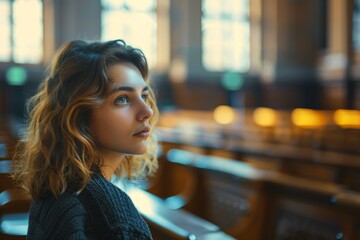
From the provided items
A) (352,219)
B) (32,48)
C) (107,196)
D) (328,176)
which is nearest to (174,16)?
(32,48)

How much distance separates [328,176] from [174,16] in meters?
9.71

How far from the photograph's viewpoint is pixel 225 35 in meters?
13.3

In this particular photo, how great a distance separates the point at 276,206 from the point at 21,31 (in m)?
10.3

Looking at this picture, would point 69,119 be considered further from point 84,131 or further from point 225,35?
point 225,35

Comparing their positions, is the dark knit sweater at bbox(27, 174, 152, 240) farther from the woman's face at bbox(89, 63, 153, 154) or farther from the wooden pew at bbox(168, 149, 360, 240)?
the wooden pew at bbox(168, 149, 360, 240)

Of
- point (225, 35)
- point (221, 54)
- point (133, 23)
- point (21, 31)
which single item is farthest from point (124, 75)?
point (225, 35)

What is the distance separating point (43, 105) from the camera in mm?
1137

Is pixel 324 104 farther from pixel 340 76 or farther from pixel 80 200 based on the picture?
pixel 80 200

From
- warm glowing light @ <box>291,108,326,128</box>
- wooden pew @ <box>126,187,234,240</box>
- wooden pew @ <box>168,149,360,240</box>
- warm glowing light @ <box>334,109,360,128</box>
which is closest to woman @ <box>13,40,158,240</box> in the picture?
wooden pew @ <box>126,187,234,240</box>

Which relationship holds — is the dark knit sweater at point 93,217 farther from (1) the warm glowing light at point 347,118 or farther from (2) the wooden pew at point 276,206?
(1) the warm glowing light at point 347,118

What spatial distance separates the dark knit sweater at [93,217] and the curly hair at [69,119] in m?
0.03

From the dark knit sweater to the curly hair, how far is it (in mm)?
32

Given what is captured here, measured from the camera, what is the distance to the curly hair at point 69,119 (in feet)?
3.42

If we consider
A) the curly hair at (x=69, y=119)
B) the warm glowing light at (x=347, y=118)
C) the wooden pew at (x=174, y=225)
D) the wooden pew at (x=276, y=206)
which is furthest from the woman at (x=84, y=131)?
the warm glowing light at (x=347, y=118)
